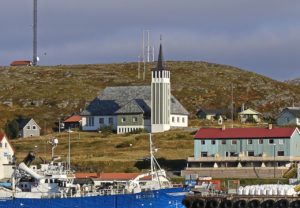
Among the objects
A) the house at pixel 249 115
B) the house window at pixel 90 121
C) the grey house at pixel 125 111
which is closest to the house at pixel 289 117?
the house at pixel 249 115

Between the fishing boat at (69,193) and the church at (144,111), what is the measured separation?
2886 inches

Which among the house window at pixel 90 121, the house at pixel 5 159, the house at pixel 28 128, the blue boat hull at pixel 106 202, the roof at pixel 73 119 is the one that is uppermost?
the roof at pixel 73 119

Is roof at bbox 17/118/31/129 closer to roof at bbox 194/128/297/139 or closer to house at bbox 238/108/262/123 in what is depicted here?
house at bbox 238/108/262/123

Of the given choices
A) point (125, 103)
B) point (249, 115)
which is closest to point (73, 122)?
point (125, 103)

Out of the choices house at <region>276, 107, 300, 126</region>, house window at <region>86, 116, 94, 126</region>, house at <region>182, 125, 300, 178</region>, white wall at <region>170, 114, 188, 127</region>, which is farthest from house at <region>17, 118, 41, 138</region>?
house at <region>182, 125, 300, 178</region>

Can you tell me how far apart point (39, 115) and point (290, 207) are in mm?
101328

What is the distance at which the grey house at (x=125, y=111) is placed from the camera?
Result: 160125mm

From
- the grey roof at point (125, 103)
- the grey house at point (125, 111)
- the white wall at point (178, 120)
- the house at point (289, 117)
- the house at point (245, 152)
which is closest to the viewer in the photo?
the house at point (245, 152)

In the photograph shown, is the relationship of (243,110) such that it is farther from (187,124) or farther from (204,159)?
(204,159)

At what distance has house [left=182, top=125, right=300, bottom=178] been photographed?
11781 centimetres

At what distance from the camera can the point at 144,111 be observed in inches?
6334

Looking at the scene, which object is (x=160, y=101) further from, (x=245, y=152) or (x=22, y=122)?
(x=245, y=152)

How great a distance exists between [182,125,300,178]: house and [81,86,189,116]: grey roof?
36770 millimetres

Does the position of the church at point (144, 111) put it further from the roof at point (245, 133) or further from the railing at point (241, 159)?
the railing at point (241, 159)
